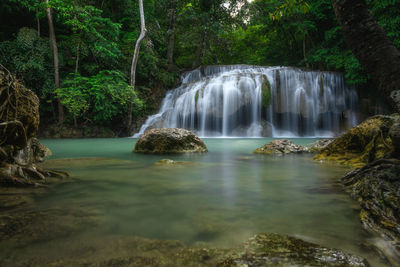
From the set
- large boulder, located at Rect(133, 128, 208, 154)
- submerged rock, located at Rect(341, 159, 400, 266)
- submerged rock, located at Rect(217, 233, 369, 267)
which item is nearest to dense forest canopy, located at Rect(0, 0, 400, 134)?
large boulder, located at Rect(133, 128, 208, 154)

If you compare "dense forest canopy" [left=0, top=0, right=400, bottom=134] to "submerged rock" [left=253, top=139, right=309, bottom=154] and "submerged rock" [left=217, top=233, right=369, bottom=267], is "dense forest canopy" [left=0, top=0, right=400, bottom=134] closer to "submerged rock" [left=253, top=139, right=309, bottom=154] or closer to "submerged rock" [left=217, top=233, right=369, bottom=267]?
"submerged rock" [left=253, top=139, right=309, bottom=154]

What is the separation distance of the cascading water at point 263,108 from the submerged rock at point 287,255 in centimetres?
1262

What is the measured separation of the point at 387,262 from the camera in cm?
103

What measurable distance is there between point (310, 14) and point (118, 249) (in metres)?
22.4

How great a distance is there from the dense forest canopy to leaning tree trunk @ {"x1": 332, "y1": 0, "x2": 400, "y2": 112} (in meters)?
6.53

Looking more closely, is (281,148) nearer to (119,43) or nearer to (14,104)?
(14,104)

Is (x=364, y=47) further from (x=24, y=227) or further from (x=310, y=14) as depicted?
(x=310, y=14)

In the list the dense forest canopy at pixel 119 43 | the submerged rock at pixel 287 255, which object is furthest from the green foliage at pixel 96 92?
the submerged rock at pixel 287 255

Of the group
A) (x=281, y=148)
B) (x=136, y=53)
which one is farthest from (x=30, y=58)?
(x=281, y=148)

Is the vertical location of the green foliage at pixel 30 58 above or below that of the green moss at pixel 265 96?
above

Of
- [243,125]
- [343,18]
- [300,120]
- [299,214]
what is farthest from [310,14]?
[299,214]

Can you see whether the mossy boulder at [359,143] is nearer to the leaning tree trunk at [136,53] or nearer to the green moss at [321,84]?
the leaning tree trunk at [136,53]

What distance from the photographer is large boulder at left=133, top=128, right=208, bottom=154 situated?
5719mm

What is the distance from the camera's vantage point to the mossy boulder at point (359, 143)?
3494 mm
